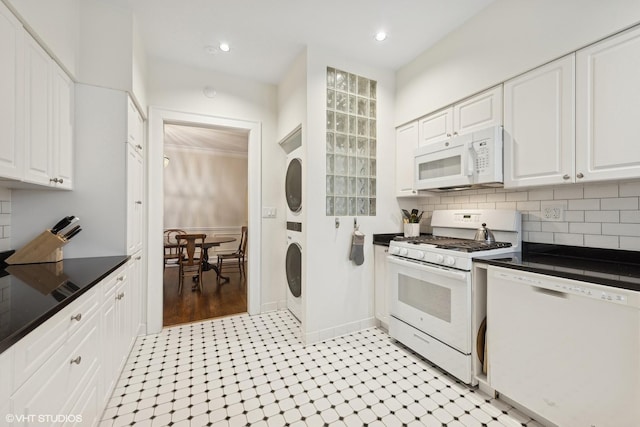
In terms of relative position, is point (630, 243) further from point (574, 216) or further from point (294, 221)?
point (294, 221)

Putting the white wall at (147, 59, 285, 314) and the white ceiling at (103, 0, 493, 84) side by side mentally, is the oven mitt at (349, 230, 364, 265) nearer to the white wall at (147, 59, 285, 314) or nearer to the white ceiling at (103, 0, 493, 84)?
the white wall at (147, 59, 285, 314)

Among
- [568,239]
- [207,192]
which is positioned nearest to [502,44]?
[568,239]

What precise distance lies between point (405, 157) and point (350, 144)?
58cm

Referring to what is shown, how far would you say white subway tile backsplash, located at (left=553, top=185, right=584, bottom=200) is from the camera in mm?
1765

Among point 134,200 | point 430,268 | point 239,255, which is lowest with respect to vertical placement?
point 239,255

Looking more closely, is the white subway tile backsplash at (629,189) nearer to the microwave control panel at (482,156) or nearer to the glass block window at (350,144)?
the microwave control panel at (482,156)

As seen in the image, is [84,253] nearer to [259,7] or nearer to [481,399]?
[259,7]

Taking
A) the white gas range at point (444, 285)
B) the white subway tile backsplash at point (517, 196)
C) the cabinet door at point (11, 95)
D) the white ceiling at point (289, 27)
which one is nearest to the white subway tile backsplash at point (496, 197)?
the white subway tile backsplash at point (517, 196)

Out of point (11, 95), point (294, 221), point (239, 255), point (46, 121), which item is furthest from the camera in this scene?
point (239, 255)

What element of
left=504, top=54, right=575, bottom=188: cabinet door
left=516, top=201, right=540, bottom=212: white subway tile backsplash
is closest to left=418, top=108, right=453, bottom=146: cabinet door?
left=504, top=54, right=575, bottom=188: cabinet door

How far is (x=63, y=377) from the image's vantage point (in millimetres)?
1003

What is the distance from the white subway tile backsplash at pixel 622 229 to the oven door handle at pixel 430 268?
89 centimetres

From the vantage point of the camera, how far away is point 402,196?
2.78 m

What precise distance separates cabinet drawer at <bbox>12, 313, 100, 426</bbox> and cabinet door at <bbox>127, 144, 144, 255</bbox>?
881 mm
